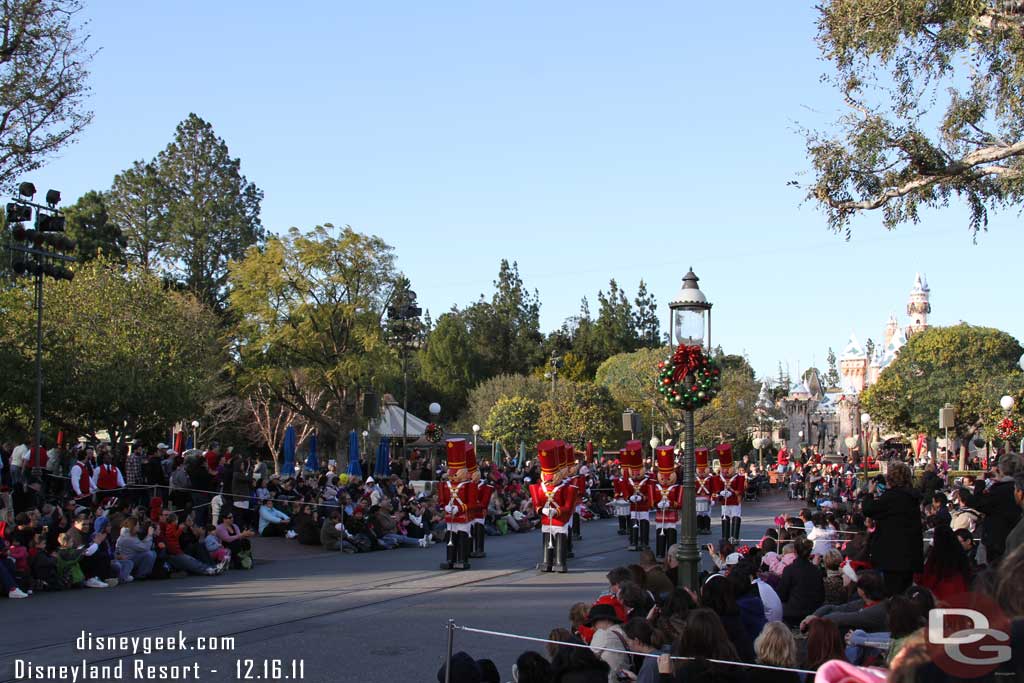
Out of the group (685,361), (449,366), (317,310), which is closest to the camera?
(685,361)

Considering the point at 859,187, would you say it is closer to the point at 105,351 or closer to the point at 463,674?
the point at 463,674

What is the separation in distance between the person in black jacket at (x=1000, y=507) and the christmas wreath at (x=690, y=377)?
3.49m

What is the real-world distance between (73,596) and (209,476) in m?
7.32

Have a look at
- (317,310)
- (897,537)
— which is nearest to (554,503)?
(897,537)

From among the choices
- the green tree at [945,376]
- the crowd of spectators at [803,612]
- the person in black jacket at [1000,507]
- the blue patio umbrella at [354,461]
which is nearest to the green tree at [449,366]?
the green tree at [945,376]

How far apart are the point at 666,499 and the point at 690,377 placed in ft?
27.2

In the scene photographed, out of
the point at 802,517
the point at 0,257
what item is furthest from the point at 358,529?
the point at 0,257

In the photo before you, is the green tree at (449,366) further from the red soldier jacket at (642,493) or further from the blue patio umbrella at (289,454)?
the red soldier jacket at (642,493)

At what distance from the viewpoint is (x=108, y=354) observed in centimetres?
3294

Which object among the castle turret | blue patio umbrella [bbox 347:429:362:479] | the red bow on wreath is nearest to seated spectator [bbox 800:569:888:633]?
the red bow on wreath

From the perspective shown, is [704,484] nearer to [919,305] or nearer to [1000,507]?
[1000,507]

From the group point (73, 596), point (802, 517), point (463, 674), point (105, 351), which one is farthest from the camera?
point (105, 351)

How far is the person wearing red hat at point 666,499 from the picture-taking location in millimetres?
21438

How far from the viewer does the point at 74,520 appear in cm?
1669
